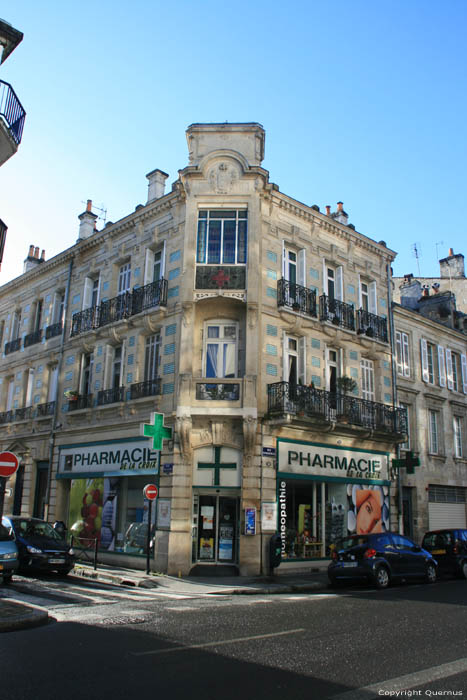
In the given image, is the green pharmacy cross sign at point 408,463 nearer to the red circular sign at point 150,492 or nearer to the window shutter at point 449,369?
the window shutter at point 449,369

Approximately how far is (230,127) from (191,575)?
13947 millimetres

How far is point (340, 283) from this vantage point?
846 inches

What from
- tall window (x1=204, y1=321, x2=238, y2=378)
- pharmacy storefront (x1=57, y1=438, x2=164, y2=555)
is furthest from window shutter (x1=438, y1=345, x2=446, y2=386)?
pharmacy storefront (x1=57, y1=438, x2=164, y2=555)

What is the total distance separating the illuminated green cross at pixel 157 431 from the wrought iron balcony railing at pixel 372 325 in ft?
28.0

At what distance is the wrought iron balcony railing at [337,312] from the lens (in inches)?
790

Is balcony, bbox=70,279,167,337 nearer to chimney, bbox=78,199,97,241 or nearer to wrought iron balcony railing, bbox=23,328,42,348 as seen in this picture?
wrought iron balcony railing, bbox=23,328,42,348

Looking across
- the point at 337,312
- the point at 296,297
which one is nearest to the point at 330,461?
the point at 337,312

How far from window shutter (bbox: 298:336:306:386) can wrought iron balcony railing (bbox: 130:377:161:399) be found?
183 inches

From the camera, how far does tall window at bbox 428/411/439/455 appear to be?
2481 centimetres

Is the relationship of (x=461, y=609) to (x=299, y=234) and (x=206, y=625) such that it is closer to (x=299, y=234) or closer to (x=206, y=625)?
(x=206, y=625)

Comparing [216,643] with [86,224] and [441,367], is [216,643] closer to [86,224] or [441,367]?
[86,224]

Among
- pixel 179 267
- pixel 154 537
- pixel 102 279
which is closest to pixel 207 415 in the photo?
pixel 154 537

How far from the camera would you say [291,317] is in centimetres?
1873

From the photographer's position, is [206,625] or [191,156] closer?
[206,625]
